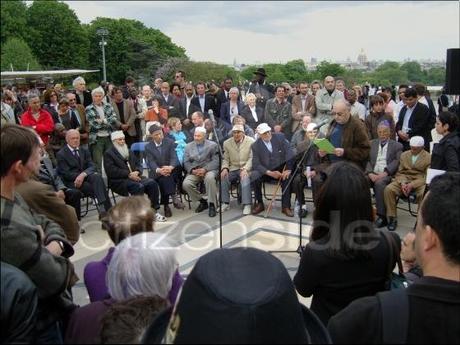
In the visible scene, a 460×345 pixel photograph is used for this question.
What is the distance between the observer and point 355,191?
1883 mm

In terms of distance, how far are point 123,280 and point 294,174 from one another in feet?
14.5

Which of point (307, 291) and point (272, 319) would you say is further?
point (307, 291)

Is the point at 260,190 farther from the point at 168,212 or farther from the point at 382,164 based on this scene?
the point at 382,164

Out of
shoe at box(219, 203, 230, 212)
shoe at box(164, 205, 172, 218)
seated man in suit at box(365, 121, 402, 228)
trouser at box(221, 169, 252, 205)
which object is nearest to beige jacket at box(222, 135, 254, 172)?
trouser at box(221, 169, 252, 205)

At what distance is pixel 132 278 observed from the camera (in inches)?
62.7

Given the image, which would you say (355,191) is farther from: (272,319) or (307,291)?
(272,319)

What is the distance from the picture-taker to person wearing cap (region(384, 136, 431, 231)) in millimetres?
5398

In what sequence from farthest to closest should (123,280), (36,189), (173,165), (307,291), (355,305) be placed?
(173,165), (36,189), (307,291), (123,280), (355,305)

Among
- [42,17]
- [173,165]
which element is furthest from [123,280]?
[173,165]

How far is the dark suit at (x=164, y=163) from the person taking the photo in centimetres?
620

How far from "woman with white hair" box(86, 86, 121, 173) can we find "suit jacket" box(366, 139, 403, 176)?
3.75 meters

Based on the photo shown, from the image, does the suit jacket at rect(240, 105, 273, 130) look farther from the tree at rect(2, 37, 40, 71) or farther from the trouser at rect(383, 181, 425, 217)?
the tree at rect(2, 37, 40, 71)

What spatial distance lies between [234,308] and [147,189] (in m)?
5.16

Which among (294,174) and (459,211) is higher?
(459,211)
